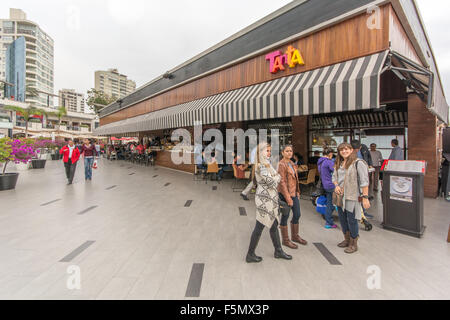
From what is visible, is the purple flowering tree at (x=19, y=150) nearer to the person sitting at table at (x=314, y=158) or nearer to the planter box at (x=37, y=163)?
the planter box at (x=37, y=163)

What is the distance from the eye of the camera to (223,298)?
2.28 m

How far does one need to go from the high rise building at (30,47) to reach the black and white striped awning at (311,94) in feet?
254

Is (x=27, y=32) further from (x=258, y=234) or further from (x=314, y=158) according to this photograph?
(x=258, y=234)

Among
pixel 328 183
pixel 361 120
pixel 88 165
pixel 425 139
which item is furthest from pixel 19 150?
pixel 425 139

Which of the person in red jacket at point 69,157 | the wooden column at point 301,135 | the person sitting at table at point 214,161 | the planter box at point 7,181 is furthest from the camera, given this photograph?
the person sitting at table at point 214,161

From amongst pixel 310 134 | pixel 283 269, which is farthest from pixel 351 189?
pixel 310 134

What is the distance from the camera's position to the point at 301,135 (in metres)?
8.78

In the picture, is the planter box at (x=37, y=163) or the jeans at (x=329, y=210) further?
the planter box at (x=37, y=163)

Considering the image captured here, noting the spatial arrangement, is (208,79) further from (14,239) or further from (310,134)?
(14,239)

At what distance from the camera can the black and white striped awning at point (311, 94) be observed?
→ 424 centimetres

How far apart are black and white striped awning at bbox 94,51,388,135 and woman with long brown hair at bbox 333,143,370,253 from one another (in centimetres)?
142

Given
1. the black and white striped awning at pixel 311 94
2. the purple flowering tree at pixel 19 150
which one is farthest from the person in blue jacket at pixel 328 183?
the purple flowering tree at pixel 19 150

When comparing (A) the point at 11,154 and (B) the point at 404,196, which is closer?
(B) the point at 404,196

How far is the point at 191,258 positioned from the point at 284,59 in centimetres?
606
